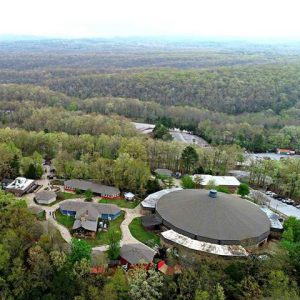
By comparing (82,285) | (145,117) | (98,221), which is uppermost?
(82,285)

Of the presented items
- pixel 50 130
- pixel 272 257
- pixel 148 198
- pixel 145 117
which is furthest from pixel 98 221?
pixel 145 117

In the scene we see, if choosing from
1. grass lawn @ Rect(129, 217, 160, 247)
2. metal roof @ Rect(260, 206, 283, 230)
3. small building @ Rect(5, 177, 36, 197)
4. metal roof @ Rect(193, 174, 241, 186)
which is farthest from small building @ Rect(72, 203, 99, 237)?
metal roof @ Rect(260, 206, 283, 230)

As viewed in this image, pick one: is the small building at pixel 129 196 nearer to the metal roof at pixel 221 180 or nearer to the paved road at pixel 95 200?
the paved road at pixel 95 200

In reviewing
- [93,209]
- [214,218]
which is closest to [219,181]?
[214,218]

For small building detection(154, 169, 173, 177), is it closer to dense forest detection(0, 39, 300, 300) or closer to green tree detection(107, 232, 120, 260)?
dense forest detection(0, 39, 300, 300)

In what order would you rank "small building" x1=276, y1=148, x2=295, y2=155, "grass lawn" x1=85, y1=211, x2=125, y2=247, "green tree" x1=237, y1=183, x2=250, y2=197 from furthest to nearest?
"small building" x1=276, y1=148, x2=295, y2=155, "green tree" x1=237, y1=183, x2=250, y2=197, "grass lawn" x1=85, y1=211, x2=125, y2=247

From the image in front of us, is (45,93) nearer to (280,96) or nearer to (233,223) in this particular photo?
(280,96)
